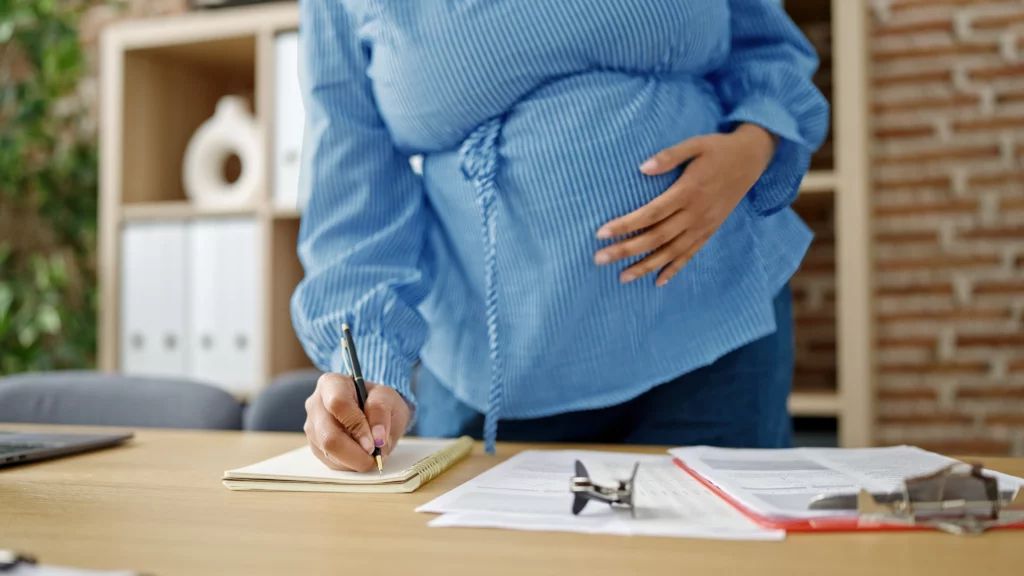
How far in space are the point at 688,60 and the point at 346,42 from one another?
1.27ft

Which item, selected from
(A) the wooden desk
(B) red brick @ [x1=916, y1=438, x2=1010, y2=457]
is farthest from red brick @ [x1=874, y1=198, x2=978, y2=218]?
(A) the wooden desk

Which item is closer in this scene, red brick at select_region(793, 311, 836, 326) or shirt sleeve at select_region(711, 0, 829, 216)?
shirt sleeve at select_region(711, 0, 829, 216)

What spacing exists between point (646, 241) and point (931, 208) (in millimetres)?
1650

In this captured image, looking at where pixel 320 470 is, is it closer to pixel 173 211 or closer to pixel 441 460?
pixel 441 460

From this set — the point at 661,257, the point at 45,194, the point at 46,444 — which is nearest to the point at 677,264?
the point at 661,257

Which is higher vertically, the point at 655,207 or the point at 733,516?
the point at 655,207

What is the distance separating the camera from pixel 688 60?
914 mm

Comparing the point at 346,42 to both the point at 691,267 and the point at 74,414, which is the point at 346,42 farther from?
the point at 74,414

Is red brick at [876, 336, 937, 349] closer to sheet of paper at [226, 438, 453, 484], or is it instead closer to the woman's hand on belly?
the woman's hand on belly

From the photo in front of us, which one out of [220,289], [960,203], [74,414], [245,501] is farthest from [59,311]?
[960,203]

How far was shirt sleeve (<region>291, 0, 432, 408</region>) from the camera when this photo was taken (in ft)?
2.99

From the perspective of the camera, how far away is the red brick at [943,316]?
2180mm

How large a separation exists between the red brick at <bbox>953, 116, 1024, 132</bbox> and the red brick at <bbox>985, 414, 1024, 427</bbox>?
0.73 metres

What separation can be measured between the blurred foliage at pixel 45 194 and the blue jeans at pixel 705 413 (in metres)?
2.20
